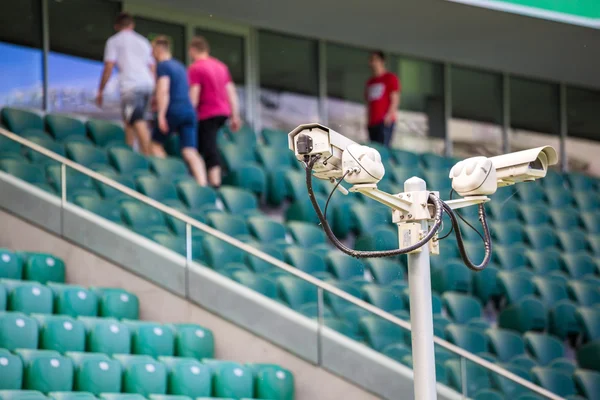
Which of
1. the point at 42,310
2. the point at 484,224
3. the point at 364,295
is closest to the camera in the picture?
the point at 484,224

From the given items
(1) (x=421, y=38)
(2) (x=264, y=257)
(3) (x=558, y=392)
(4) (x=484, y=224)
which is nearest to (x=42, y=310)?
(2) (x=264, y=257)

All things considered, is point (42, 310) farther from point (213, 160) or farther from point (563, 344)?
point (563, 344)

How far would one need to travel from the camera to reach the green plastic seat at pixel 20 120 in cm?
851

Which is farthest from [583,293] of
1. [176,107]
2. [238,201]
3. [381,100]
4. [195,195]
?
[176,107]

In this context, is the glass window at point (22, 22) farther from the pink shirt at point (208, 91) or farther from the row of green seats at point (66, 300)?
the row of green seats at point (66, 300)

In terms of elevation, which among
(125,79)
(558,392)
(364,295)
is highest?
(125,79)

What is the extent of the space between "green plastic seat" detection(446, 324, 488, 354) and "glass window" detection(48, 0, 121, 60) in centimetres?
413

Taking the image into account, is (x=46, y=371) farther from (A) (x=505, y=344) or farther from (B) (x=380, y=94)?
(B) (x=380, y=94)

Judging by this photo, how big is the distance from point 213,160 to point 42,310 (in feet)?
9.91

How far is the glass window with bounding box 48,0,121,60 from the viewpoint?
32.2 feet

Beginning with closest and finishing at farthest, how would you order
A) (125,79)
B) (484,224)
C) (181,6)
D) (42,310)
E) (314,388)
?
(484,224) < (42,310) < (314,388) < (125,79) < (181,6)

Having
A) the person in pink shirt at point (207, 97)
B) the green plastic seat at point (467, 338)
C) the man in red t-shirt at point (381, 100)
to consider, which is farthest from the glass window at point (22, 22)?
the green plastic seat at point (467, 338)

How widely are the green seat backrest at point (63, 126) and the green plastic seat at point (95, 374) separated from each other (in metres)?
3.15

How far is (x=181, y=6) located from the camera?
34.2ft
